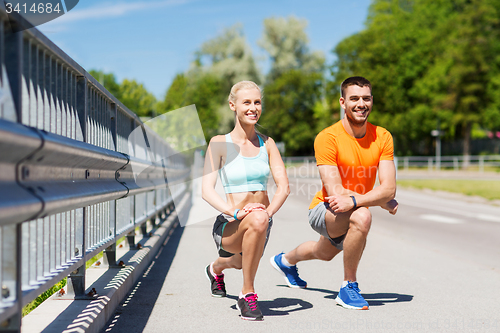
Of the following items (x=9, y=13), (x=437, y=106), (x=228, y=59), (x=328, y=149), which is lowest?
(x=328, y=149)

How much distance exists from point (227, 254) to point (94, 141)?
1.47 metres

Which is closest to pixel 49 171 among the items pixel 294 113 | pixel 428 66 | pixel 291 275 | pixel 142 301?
pixel 142 301

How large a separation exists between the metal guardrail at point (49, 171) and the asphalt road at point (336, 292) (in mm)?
724

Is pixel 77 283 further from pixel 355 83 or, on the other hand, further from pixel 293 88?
pixel 293 88

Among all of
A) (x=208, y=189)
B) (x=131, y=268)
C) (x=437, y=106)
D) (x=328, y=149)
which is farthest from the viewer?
(x=437, y=106)

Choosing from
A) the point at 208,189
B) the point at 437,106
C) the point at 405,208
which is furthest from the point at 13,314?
the point at 437,106

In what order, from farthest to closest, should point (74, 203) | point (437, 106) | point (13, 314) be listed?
1. point (437, 106)
2. point (74, 203)
3. point (13, 314)

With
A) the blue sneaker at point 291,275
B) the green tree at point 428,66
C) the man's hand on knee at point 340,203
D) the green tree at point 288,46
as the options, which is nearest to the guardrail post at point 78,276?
the man's hand on knee at point 340,203

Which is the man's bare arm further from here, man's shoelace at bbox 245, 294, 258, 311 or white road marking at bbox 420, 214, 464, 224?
white road marking at bbox 420, 214, 464, 224

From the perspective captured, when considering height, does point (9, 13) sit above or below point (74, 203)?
above

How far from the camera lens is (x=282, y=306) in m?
4.80

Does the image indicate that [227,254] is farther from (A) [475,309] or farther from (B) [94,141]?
(A) [475,309]

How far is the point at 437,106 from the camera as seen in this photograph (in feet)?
165

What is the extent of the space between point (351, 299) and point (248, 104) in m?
1.78
